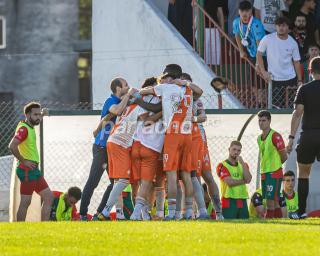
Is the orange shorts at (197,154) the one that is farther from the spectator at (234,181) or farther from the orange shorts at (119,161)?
the spectator at (234,181)

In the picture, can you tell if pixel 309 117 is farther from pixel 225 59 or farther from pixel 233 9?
pixel 233 9

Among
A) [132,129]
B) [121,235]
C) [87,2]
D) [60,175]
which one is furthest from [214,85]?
[87,2]

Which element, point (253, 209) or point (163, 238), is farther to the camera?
point (253, 209)

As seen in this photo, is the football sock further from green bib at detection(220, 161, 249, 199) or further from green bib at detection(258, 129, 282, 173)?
green bib at detection(220, 161, 249, 199)

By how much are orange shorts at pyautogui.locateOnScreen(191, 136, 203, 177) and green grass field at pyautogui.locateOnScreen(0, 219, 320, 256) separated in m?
1.43

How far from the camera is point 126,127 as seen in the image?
17438mm

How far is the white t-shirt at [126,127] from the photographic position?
57.0 feet

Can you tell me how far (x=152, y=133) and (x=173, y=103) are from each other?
52 centimetres

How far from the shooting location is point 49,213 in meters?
19.5

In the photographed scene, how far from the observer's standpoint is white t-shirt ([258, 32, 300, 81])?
22.0m

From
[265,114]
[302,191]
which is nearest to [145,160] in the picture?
[302,191]

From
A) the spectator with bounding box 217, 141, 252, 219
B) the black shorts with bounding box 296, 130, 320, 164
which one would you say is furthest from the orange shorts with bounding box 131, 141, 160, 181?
the spectator with bounding box 217, 141, 252, 219

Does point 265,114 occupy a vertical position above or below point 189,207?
above

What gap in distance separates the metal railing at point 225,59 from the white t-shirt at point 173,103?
17.6 ft
